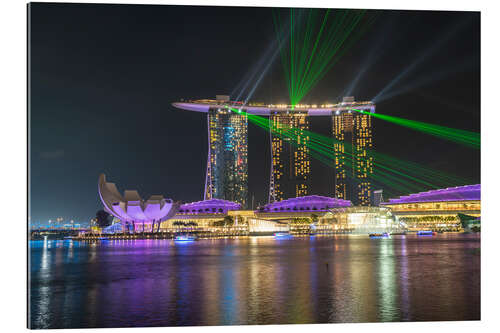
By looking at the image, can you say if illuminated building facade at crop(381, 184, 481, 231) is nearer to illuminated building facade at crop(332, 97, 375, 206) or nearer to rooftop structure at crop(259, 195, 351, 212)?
rooftop structure at crop(259, 195, 351, 212)

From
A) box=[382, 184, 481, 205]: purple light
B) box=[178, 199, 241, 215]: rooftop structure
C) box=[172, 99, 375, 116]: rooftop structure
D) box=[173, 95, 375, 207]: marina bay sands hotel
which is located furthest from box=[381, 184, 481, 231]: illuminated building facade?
box=[178, 199, 241, 215]: rooftop structure

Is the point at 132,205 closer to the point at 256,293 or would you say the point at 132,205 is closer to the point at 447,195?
the point at 447,195

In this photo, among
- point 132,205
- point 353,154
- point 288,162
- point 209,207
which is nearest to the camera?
point 132,205

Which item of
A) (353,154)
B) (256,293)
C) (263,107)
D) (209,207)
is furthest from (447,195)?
(256,293)

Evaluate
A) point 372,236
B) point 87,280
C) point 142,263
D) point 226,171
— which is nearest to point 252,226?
point 226,171

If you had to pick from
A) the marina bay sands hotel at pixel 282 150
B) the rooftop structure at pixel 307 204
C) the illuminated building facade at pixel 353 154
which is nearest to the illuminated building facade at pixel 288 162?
the marina bay sands hotel at pixel 282 150
